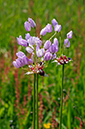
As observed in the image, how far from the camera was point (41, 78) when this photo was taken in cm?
236

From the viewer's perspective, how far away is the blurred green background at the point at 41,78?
5.59 ft

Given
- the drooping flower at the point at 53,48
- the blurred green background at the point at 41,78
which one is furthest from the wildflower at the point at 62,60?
the blurred green background at the point at 41,78

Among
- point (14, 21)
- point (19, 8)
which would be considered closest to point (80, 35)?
point (14, 21)

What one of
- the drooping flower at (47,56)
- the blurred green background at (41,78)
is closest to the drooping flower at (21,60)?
the drooping flower at (47,56)

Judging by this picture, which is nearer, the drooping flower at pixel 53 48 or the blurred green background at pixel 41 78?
the drooping flower at pixel 53 48

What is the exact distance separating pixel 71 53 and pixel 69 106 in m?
1.26

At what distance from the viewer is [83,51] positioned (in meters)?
2.96

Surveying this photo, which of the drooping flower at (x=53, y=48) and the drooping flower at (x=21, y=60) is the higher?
the drooping flower at (x=53, y=48)

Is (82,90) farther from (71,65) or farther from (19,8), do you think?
(19,8)

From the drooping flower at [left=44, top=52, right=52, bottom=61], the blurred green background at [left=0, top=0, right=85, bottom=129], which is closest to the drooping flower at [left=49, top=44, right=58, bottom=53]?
the drooping flower at [left=44, top=52, right=52, bottom=61]

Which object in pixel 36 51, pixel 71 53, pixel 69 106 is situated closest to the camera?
pixel 36 51

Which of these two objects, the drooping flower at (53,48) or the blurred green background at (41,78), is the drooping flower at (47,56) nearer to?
the drooping flower at (53,48)

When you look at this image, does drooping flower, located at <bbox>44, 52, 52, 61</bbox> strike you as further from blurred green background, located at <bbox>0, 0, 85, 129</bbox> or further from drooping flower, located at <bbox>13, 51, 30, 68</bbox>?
blurred green background, located at <bbox>0, 0, 85, 129</bbox>

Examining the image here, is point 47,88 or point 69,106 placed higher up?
point 47,88
